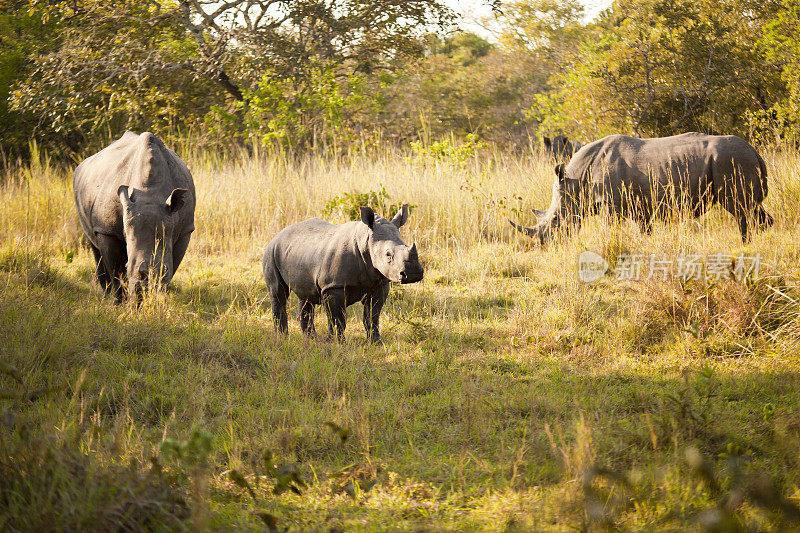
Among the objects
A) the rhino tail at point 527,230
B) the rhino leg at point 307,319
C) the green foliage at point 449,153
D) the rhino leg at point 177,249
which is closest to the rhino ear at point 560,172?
the rhino tail at point 527,230

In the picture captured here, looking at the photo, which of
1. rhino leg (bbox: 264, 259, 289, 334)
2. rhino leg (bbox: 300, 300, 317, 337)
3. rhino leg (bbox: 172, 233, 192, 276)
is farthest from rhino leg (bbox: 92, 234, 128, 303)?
rhino leg (bbox: 300, 300, 317, 337)

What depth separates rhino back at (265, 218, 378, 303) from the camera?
17.4 ft

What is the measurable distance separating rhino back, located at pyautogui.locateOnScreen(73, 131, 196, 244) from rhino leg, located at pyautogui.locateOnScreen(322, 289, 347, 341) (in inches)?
80.1

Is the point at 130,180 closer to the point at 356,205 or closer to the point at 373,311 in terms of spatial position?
the point at 373,311

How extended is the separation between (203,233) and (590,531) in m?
9.06

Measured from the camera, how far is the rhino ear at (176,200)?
620 centimetres

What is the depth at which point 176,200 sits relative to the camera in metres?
6.27

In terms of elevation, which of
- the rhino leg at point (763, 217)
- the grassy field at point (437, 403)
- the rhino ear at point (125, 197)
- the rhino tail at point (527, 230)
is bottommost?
the grassy field at point (437, 403)

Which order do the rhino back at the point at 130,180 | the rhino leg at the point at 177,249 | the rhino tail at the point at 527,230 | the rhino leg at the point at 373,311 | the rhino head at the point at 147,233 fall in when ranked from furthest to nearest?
the rhino tail at the point at 527,230 < the rhino leg at the point at 177,249 < the rhino back at the point at 130,180 < the rhino head at the point at 147,233 < the rhino leg at the point at 373,311

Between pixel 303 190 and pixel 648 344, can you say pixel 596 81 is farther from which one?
pixel 648 344

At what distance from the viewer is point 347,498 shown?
3.28m

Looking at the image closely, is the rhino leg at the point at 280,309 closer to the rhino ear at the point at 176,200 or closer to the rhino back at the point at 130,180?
the rhino ear at the point at 176,200

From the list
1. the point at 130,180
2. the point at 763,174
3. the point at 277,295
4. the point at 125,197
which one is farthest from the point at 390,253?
the point at 763,174

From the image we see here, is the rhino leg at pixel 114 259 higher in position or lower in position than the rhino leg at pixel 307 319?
higher
